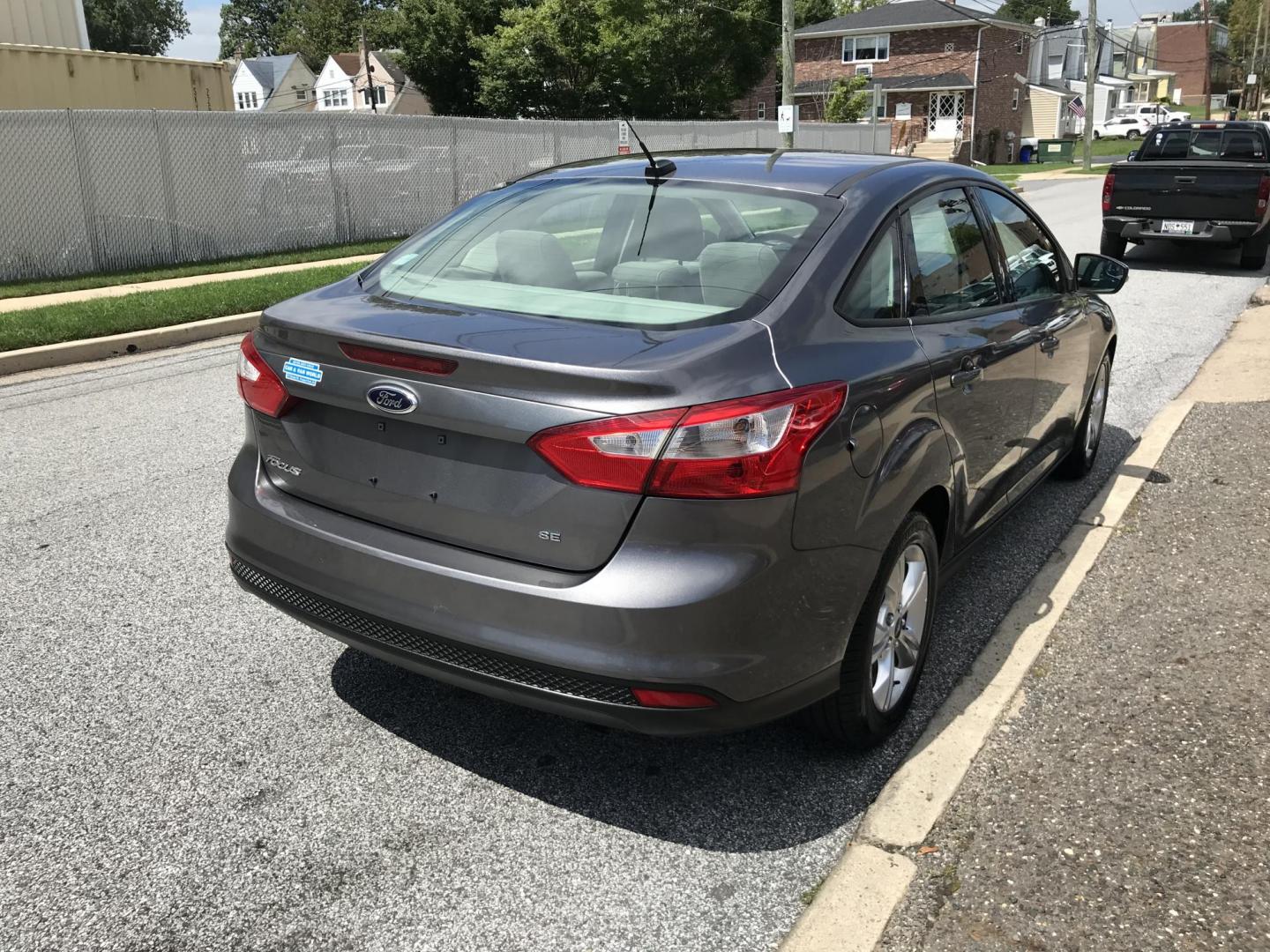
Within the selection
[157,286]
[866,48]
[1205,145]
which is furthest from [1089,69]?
[157,286]

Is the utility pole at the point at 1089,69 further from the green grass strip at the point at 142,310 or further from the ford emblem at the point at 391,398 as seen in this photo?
the ford emblem at the point at 391,398

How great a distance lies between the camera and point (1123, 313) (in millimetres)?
11289

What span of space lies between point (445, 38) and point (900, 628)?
46.9 metres

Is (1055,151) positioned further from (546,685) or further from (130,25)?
(130,25)

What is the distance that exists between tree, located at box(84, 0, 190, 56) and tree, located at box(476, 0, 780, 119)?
50.6 meters

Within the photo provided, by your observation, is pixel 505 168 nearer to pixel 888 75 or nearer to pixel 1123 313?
pixel 1123 313

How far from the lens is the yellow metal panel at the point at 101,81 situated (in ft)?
53.8

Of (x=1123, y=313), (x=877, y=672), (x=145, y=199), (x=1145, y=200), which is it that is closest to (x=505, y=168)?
(x=145, y=199)

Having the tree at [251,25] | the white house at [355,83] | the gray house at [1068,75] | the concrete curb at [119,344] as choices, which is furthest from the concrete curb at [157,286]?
the tree at [251,25]

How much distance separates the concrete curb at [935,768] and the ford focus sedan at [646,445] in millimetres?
191

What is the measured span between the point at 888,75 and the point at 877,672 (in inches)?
2273

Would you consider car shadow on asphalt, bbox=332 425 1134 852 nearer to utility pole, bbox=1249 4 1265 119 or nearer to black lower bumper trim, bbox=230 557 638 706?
black lower bumper trim, bbox=230 557 638 706

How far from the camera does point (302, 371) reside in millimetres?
3064

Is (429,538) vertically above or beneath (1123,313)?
above
